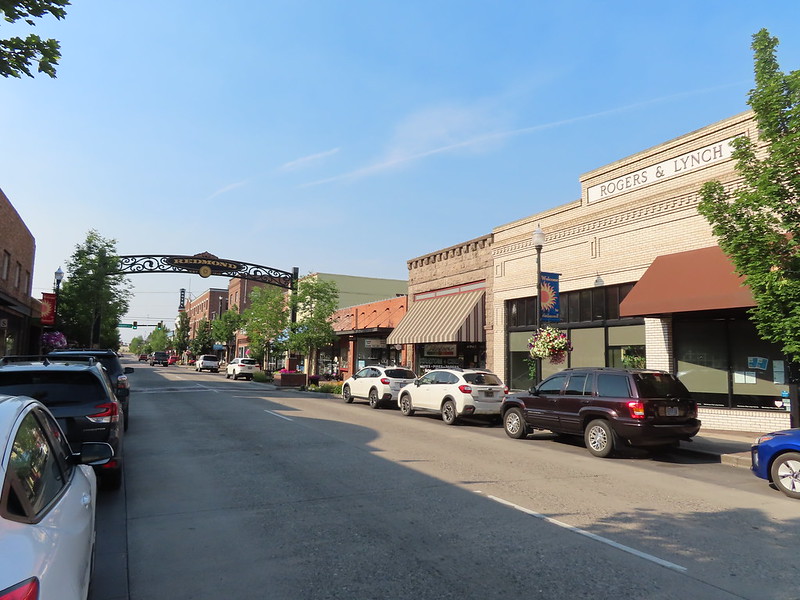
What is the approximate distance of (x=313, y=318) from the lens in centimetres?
3375

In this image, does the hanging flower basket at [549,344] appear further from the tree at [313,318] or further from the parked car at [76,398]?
the tree at [313,318]

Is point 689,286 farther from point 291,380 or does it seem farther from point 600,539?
point 291,380

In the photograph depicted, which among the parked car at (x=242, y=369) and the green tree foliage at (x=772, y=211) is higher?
the green tree foliage at (x=772, y=211)

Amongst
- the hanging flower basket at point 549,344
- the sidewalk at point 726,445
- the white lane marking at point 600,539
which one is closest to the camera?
the white lane marking at point 600,539

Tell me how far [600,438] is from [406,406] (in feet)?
27.8

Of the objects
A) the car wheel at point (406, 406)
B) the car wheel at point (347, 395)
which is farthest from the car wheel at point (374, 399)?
the car wheel at point (406, 406)

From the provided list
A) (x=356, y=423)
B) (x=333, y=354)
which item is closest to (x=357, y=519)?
(x=356, y=423)

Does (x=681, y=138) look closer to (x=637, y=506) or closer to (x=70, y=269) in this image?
(x=637, y=506)

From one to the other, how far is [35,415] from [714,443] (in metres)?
13.2

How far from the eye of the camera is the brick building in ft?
76.3

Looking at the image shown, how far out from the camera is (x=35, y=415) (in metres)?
3.42

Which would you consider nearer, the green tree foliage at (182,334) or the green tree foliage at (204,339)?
the green tree foliage at (204,339)

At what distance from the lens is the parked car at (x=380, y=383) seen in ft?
68.0

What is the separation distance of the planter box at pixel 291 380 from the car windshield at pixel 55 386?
27277mm
